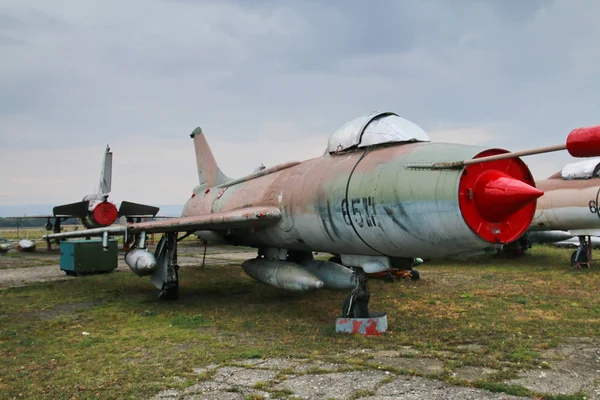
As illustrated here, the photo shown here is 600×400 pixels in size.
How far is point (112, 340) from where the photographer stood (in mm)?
6750

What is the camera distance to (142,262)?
9.45 m

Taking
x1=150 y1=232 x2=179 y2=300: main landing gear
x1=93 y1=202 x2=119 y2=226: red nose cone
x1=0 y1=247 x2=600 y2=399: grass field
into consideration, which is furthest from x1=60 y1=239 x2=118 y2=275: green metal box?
x1=93 y1=202 x2=119 y2=226: red nose cone

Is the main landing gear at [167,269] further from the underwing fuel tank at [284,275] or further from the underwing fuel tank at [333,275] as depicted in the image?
the underwing fuel tank at [333,275]

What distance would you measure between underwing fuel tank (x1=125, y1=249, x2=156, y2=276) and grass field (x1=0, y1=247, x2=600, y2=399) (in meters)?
0.76

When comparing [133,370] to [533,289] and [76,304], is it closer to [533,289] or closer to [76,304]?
[76,304]

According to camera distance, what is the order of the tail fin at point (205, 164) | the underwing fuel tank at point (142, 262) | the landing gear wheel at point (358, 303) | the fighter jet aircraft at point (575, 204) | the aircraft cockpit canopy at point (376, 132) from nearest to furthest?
the aircraft cockpit canopy at point (376, 132) < the landing gear wheel at point (358, 303) < the underwing fuel tank at point (142, 262) < the tail fin at point (205, 164) < the fighter jet aircraft at point (575, 204)

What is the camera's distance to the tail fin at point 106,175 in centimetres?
2553

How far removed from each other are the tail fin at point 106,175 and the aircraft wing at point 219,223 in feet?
51.1

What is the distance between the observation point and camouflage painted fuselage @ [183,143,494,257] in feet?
17.6

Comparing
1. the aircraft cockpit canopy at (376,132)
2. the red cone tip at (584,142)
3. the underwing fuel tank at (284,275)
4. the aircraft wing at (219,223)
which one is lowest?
the underwing fuel tank at (284,275)

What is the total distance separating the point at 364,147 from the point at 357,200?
109cm

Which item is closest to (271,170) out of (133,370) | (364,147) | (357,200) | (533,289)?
(364,147)

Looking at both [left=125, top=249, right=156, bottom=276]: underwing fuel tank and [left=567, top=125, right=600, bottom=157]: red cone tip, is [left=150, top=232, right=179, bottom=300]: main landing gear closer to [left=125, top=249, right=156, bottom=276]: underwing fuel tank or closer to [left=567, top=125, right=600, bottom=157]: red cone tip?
[left=125, top=249, right=156, bottom=276]: underwing fuel tank

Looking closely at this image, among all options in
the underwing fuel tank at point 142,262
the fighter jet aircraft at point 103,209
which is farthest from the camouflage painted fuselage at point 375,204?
the fighter jet aircraft at point 103,209
